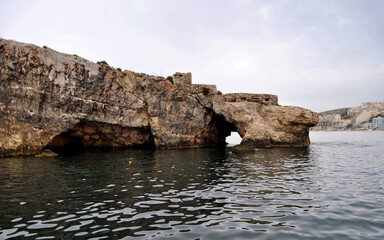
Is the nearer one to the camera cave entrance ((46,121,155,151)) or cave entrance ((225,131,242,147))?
cave entrance ((46,121,155,151))

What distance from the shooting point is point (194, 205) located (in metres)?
9.51

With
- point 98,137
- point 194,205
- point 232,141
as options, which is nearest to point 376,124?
Answer: point 232,141

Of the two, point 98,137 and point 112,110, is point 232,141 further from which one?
point 112,110

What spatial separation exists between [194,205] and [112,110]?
2662 centimetres

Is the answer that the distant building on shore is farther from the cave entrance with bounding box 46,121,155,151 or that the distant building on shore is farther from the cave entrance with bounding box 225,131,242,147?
the cave entrance with bounding box 46,121,155,151

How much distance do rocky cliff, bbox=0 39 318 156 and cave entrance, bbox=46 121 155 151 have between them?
0.13 m

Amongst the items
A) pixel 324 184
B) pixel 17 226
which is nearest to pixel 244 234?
pixel 17 226

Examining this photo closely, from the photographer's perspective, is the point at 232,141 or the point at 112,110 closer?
the point at 112,110

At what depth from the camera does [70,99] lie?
1161 inches

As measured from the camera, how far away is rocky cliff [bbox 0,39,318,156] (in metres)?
26.1

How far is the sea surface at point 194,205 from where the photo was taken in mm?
7059

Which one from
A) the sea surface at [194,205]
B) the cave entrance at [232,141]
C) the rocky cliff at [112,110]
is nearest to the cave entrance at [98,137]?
the rocky cliff at [112,110]

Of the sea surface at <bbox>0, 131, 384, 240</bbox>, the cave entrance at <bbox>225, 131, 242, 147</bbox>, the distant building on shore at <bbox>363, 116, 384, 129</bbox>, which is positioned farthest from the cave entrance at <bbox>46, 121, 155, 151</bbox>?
the distant building on shore at <bbox>363, 116, 384, 129</bbox>

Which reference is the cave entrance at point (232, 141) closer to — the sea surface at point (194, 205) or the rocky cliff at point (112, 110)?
the rocky cliff at point (112, 110)
